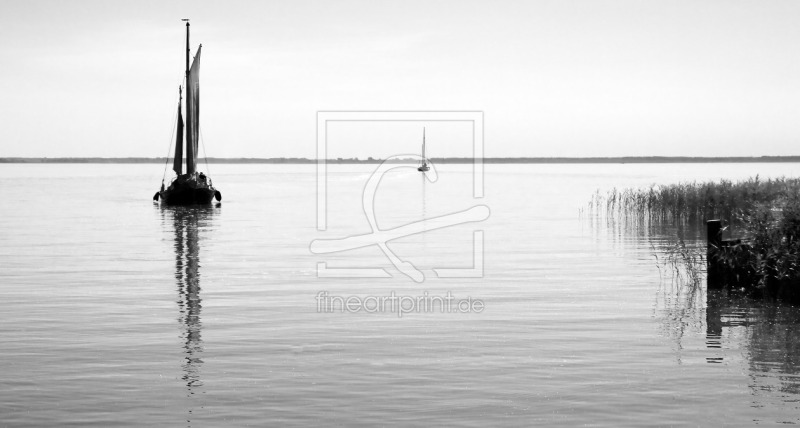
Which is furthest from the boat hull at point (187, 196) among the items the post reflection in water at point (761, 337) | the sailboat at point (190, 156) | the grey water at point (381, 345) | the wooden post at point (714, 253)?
the post reflection in water at point (761, 337)

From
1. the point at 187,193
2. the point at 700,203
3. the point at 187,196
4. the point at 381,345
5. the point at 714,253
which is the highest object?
the point at 187,193

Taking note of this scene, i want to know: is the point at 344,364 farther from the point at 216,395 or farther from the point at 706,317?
the point at 706,317

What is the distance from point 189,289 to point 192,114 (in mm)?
44693

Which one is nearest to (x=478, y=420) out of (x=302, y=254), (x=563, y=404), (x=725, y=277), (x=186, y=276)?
(x=563, y=404)

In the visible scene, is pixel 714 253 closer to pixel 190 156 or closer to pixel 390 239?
pixel 390 239

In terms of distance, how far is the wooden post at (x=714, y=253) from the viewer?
786 inches

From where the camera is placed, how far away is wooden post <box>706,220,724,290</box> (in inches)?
786

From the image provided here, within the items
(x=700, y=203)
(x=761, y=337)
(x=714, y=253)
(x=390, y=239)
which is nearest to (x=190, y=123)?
(x=390, y=239)

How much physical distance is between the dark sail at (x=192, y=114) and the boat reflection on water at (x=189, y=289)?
1310 cm

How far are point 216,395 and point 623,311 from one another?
9692 millimetres

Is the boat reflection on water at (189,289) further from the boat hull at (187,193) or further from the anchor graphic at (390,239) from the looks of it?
the boat hull at (187,193)

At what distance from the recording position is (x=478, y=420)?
10516 mm

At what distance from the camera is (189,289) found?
21812mm

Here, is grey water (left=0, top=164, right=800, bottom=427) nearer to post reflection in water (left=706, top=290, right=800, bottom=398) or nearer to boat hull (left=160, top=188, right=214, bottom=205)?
post reflection in water (left=706, top=290, right=800, bottom=398)
